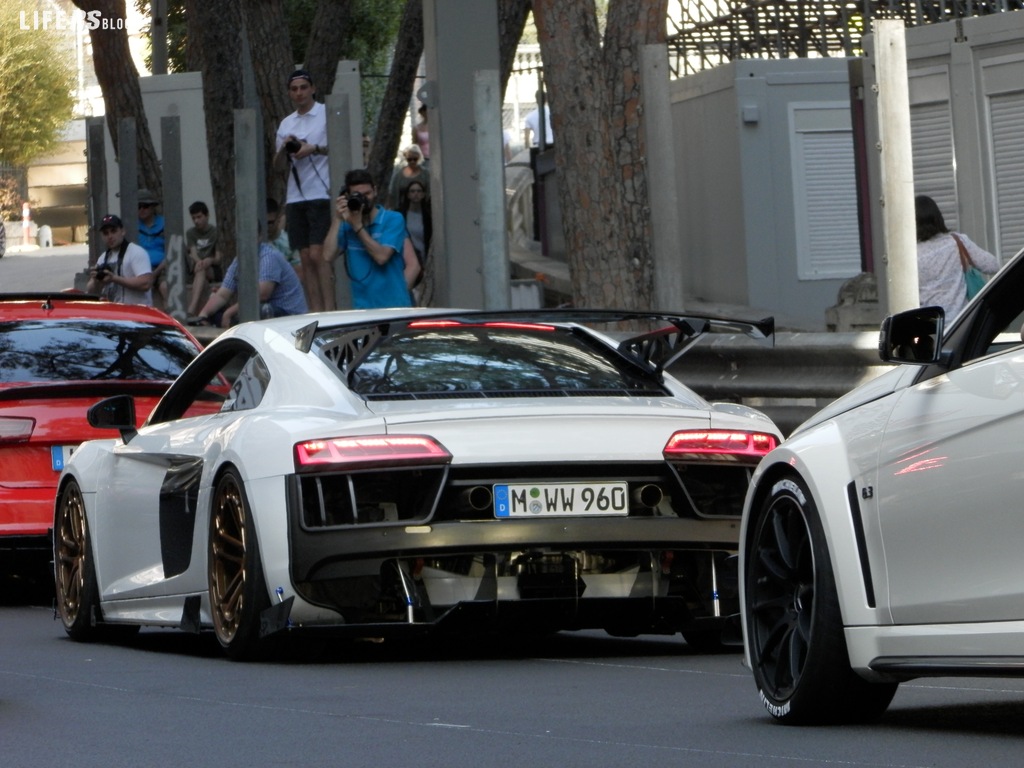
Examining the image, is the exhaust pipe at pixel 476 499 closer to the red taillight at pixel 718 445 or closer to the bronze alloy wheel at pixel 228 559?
the red taillight at pixel 718 445

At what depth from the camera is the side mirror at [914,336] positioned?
573 centimetres

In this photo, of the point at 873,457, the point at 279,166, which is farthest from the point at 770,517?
the point at 279,166

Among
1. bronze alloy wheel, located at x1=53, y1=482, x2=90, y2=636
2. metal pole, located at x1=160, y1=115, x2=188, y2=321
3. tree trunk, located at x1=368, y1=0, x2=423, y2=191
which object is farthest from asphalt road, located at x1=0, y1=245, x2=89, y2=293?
bronze alloy wheel, located at x1=53, y1=482, x2=90, y2=636

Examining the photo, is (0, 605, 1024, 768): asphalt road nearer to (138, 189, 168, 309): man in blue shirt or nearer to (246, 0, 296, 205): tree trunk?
(138, 189, 168, 309): man in blue shirt

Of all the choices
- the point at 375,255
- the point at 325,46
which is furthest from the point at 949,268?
the point at 325,46

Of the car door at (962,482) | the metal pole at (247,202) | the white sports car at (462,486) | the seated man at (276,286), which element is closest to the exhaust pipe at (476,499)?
the white sports car at (462,486)

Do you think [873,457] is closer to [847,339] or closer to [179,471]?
[179,471]

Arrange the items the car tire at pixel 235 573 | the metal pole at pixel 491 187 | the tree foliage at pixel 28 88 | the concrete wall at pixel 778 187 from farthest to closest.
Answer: the tree foliage at pixel 28 88, the concrete wall at pixel 778 187, the metal pole at pixel 491 187, the car tire at pixel 235 573

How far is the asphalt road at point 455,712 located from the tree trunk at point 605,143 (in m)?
6.09

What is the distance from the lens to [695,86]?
25.5 meters

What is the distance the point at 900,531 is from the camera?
578 centimetres

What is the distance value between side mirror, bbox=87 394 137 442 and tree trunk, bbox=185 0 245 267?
1697 centimetres

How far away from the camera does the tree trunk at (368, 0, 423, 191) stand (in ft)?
102

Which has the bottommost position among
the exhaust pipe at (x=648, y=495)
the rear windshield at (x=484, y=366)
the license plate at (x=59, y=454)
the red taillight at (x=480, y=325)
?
the exhaust pipe at (x=648, y=495)
